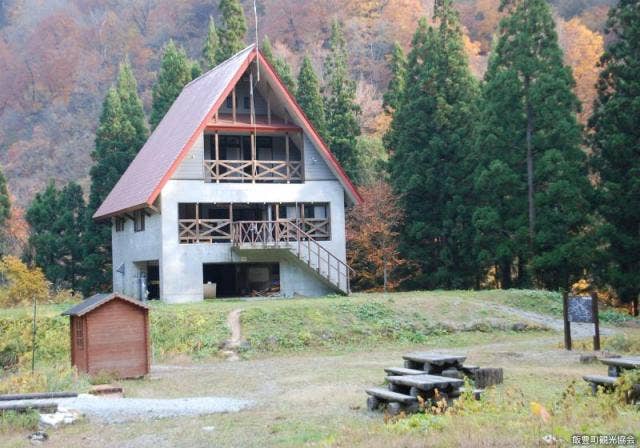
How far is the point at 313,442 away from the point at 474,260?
2822 centimetres

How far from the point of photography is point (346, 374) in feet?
58.6

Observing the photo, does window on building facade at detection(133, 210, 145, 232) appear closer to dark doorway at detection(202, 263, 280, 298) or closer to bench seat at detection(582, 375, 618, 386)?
dark doorway at detection(202, 263, 280, 298)

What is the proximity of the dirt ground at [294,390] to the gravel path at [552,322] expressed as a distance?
766mm

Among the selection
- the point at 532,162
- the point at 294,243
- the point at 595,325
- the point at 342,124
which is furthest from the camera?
the point at 342,124

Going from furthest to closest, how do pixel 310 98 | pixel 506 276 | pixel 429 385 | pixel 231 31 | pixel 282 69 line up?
pixel 282 69 < pixel 231 31 < pixel 310 98 < pixel 506 276 < pixel 429 385

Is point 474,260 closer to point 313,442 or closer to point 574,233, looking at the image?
point 574,233

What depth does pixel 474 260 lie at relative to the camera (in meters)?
38.0

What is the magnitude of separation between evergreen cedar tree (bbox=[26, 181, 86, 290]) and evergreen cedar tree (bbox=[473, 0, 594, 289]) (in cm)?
1960

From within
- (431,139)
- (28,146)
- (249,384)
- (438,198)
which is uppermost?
(28,146)

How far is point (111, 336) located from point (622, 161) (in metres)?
21.6

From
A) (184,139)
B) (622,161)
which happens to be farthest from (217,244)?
(622,161)

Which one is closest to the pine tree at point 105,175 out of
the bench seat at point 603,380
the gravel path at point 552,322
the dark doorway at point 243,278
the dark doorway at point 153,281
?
the dark doorway at point 153,281

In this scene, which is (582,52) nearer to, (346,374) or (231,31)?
(231,31)

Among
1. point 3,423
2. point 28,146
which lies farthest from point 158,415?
point 28,146
